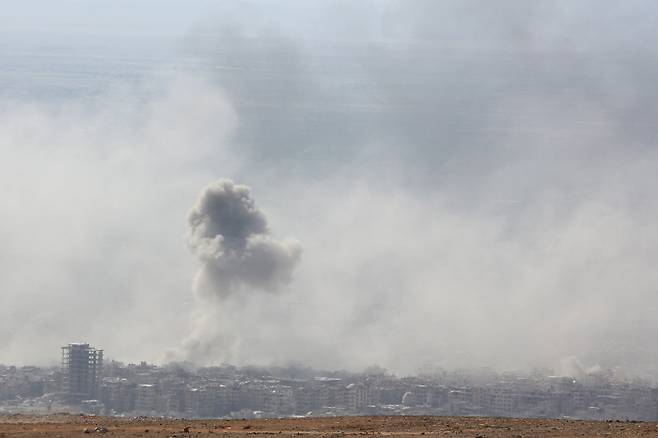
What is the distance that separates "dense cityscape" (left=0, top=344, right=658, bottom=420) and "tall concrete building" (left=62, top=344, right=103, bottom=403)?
0.12ft

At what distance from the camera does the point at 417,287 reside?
270ft

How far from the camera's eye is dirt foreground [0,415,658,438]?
24.6 meters

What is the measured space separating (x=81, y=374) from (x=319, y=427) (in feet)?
101

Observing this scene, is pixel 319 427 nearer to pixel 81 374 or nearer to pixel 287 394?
pixel 287 394

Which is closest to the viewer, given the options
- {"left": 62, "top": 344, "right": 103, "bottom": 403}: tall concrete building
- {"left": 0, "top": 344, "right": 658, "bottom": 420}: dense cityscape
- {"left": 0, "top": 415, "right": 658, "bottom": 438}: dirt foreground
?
{"left": 0, "top": 415, "right": 658, "bottom": 438}: dirt foreground

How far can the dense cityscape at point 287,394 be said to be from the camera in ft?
173

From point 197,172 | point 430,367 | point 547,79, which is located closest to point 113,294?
point 430,367

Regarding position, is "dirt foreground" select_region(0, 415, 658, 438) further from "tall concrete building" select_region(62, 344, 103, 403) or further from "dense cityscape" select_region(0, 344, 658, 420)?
"tall concrete building" select_region(62, 344, 103, 403)

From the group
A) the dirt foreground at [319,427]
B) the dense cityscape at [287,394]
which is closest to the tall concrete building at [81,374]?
the dense cityscape at [287,394]

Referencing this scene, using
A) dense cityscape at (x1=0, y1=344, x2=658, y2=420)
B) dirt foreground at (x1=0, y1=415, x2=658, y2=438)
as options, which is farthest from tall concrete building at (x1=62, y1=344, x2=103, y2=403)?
dirt foreground at (x1=0, y1=415, x2=658, y2=438)

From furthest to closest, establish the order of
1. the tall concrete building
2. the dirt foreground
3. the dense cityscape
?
1. the tall concrete building
2. the dense cityscape
3. the dirt foreground

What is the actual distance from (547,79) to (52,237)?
8609cm

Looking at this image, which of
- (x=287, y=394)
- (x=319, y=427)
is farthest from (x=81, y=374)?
(x=319, y=427)

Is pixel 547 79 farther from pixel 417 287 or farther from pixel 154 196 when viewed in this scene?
pixel 417 287
